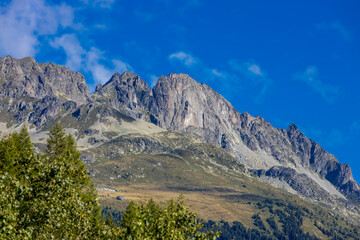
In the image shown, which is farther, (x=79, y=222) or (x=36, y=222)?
(x=79, y=222)

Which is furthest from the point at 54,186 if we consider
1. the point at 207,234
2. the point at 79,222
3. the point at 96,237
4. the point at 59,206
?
the point at 207,234

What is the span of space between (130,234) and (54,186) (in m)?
5.75

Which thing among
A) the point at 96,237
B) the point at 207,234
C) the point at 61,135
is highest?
the point at 61,135

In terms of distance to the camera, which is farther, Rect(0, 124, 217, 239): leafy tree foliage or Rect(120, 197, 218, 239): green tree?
Rect(120, 197, 218, 239): green tree

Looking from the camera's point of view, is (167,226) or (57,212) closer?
(57,212)

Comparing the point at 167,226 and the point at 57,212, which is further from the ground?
the point at 167,226

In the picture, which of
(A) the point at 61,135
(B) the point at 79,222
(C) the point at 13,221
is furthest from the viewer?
(A) the point at 61,135

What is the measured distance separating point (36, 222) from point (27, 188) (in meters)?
2.95

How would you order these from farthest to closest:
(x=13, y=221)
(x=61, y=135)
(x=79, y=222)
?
1. (x=61, y=135)
2. (x=79, y=222)
3. (x=13, y=221)

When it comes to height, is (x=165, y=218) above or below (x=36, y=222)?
above

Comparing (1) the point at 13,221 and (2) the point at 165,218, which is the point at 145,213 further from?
(1) the point at 13,221

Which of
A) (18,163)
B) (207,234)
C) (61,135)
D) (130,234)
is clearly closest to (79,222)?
(130,234)

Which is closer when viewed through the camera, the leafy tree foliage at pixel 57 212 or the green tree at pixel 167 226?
the leafy tree foliage at pixel 57 212

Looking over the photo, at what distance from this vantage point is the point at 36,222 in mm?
23656
